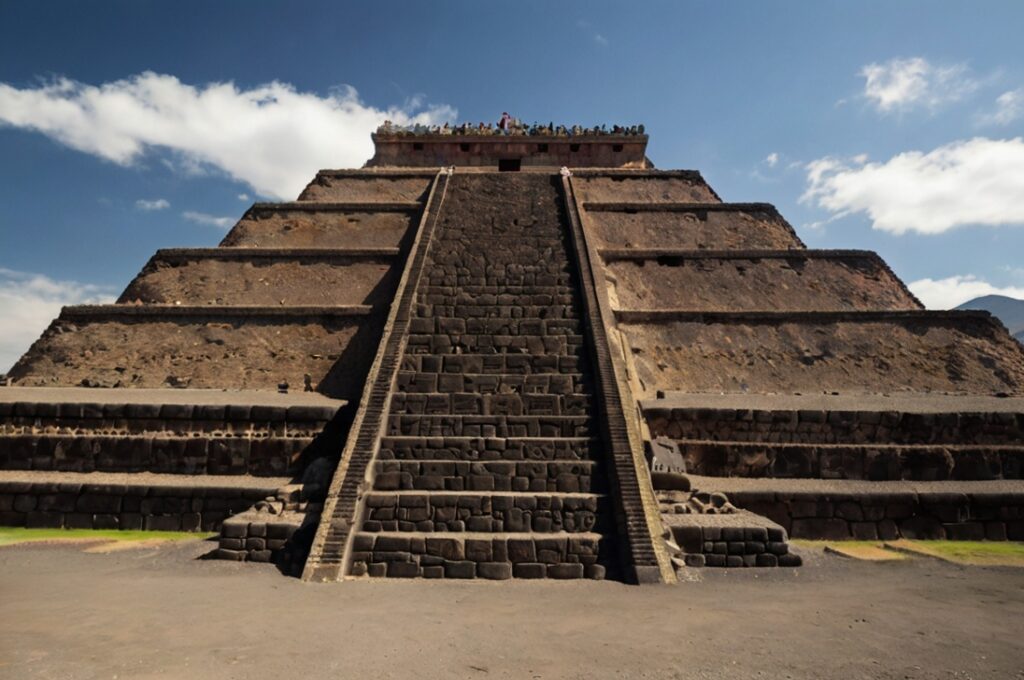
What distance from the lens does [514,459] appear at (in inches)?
372

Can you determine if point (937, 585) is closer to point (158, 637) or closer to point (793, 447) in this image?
point (793, 447)

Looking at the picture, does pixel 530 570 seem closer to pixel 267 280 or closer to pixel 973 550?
pixel 973 550

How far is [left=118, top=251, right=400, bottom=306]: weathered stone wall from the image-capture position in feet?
52.7

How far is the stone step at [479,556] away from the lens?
7824mm

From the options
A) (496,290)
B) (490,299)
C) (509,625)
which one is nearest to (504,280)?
(496,290)

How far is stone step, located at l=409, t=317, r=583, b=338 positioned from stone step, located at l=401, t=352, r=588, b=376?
0.85 metres

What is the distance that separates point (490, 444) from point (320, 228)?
491 inches

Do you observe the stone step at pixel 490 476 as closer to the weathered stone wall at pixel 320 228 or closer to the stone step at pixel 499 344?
the stone step at pixel 499 344

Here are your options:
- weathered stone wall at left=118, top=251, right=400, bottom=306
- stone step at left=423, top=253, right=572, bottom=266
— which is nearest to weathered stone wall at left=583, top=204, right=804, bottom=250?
stone step at left=423, top=253, right=572, bottom=266

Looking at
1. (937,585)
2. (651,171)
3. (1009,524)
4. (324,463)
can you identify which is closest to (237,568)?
(324,463)

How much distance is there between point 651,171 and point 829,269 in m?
9.09

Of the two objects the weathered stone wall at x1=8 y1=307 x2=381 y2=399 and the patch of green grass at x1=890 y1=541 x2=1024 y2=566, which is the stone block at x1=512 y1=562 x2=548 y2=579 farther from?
the weathered stone wall at x1=8 y1=307 x2=381 y2=399

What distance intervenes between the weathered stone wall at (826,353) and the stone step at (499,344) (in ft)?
6.44

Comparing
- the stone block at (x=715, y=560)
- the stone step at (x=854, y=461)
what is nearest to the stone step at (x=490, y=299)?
the stone step at (x=854, y=461)
